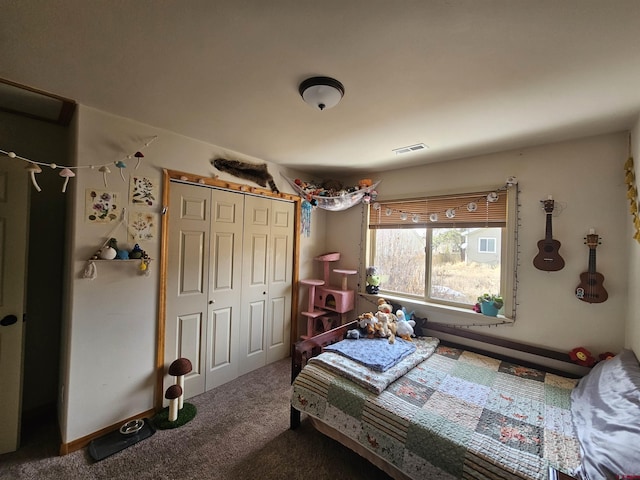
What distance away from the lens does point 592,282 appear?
6.34 feet

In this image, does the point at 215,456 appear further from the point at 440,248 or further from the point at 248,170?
the point at 440,248

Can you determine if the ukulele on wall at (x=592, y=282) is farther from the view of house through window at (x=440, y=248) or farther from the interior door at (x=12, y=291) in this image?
the interior door at (x=12, y=291)

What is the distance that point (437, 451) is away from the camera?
4.40 feet

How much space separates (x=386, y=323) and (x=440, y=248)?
3.29ft

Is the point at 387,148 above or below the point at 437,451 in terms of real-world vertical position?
above

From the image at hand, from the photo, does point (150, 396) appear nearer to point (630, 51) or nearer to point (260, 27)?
point (260, 27)

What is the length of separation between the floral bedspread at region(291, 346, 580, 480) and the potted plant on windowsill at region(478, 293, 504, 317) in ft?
1.47

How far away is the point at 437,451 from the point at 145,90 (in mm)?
2621

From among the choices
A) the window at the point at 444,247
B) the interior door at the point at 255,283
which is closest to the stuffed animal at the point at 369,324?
the window at the point at 444,247

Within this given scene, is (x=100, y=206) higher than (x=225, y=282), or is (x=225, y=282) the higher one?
(x=100, y=206)

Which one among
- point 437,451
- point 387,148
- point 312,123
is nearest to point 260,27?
point 312,123

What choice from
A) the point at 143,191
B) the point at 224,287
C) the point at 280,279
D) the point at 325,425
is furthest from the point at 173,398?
the point at 143,191

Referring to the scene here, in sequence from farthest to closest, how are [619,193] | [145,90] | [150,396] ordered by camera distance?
[150,396], [619,193], [145,90]

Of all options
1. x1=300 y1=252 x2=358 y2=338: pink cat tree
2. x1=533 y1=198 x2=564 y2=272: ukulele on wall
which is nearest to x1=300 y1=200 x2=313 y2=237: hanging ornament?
x1=300 y1=252 x2=358 y2=338: pink cat tree
